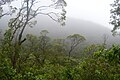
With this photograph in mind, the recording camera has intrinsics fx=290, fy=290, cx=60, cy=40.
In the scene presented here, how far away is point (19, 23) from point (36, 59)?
69.3 feet

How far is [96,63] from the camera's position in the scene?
23.3 metres

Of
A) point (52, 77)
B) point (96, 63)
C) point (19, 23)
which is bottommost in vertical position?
point (52, 77)

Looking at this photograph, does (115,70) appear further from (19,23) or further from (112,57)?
(112,57)

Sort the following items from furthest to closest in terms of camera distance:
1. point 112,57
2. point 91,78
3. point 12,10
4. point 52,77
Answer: point 12,10, point 52,77, point 91,78, point 112,57

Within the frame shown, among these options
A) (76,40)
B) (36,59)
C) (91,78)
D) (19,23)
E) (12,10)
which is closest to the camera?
(91,78)

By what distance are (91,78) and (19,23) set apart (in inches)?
327

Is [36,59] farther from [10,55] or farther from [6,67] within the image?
[6,67]

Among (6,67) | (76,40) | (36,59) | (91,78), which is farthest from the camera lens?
(76,40)

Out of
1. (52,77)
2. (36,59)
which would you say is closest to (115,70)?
(52,77)

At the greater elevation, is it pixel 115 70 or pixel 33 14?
pixel 33 14

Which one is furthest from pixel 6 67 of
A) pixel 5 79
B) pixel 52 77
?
pixel 52 77

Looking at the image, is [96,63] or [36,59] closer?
[96,63]

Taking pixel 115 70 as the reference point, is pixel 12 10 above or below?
above

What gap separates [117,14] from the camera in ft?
106
